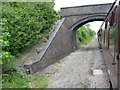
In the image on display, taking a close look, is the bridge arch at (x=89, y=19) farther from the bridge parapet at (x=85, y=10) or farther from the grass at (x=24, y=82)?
the grass at (x=24, y=82)

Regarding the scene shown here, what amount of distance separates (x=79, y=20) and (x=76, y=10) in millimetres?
1272

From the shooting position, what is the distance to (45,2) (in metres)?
9.83

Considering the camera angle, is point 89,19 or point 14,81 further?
point 89,19

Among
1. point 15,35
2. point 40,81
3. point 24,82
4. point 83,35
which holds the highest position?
point 83,35

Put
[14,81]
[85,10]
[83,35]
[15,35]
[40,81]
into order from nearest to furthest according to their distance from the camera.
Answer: [14,81]
[40,81]
[15,35]
[85,10]
[83,35]

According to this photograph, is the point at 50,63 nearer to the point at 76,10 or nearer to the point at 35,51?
the point at 35,51

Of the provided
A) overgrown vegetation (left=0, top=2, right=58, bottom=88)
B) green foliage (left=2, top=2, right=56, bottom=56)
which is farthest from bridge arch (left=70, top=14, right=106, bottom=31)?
green foliage (left=2, top=2, right=56, bottom=56)

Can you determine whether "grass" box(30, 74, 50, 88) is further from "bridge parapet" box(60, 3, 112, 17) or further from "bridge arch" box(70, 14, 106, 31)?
"bridge parapet" box(60, 3, 112, 17)

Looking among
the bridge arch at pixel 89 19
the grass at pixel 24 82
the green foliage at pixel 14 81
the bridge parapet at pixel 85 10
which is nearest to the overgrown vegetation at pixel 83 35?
the bridge arch at pixel 89 19

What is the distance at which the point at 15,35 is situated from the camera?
19.9ft

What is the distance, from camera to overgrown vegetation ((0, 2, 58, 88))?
4.32 m

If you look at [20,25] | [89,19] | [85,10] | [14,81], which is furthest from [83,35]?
[14,81]

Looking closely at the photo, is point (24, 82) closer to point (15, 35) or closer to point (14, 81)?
point (14, 81)

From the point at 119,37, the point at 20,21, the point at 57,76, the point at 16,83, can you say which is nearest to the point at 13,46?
the point at 20,21
